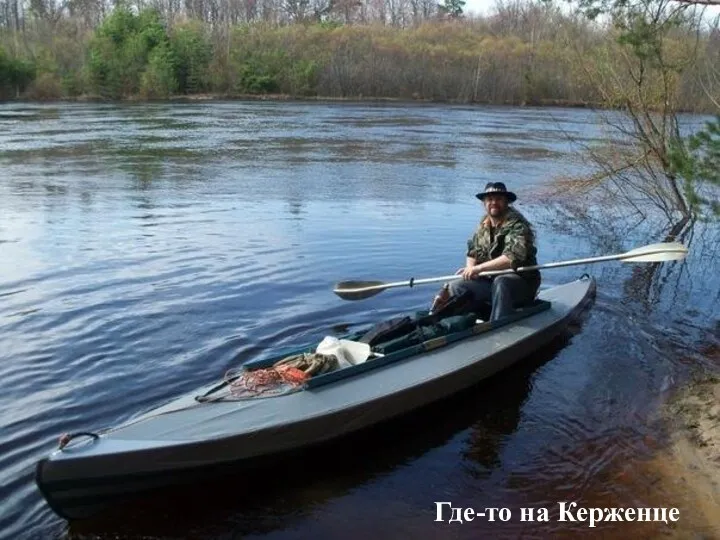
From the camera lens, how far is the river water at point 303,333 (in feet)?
15.1

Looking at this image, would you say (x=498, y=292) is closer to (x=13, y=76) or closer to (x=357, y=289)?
(x=357, y=289)

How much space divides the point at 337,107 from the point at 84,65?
18.7m

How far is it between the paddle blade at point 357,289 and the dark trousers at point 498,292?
847mm

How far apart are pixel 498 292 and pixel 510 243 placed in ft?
1.53

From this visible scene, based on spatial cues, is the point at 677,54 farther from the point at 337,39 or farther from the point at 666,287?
the point at 337,39

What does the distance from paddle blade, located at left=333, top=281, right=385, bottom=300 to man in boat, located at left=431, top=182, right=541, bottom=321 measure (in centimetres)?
85

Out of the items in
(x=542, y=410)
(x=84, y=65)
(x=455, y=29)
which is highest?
(x=455, y=29)

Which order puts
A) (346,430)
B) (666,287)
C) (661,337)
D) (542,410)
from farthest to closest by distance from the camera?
(666,287) < (661,337) < (542,410) < (346,430)

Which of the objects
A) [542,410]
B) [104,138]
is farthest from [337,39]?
[542,410]

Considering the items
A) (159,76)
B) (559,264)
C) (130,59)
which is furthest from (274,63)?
(559,264)

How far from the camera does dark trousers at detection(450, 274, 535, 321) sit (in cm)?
674

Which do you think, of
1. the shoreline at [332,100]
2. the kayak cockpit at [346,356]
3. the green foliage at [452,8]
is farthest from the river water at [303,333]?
the green foliage at [452,8]

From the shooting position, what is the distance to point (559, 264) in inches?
282

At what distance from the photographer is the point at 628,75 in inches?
538
